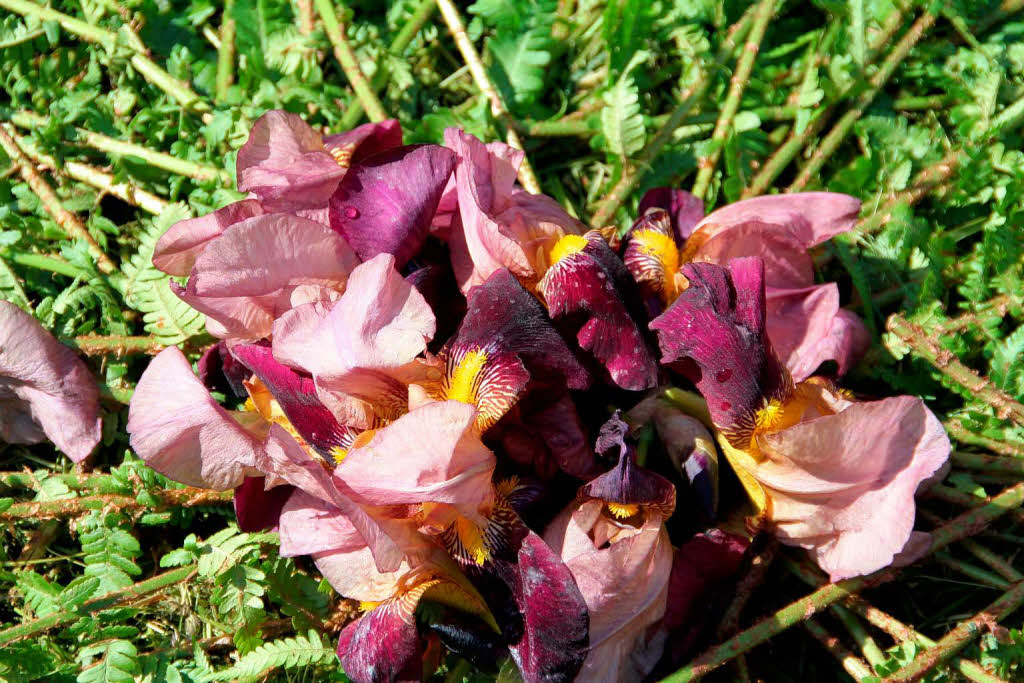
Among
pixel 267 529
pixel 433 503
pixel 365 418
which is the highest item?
pixel 365 418

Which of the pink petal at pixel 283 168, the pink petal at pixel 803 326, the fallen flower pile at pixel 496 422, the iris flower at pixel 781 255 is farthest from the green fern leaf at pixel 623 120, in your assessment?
the pink petal at pixel 283 168

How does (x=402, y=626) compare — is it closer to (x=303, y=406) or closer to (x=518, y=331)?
(x=303, y=406)

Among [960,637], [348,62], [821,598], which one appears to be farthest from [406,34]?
[960,637]

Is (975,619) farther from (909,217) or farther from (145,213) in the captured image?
(145,213)

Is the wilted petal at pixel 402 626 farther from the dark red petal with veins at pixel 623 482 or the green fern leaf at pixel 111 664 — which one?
the green fern leaf at pixel 111 664

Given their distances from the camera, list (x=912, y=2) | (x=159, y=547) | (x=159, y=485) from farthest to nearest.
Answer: (x=912, y=2), (x=159, y=547), (x=159, y=485)

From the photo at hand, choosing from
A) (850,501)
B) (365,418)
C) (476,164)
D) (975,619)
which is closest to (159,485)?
(365,418)

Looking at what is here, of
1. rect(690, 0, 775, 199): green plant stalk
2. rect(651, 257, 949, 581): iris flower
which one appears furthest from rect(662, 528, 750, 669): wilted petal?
rect(690, 0, 775, 199): green plant stalk
